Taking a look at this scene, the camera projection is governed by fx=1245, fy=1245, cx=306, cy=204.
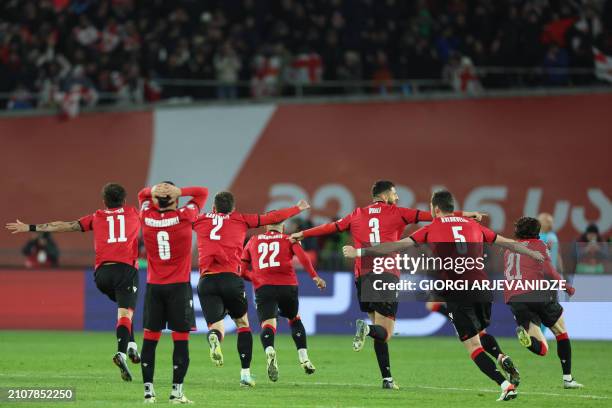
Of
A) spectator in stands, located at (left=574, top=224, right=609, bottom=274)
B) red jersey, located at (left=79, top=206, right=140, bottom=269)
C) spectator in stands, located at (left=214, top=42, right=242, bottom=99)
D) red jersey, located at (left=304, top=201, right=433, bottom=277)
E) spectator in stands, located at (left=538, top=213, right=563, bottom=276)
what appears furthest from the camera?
spectator in stands, located at (left=214, top=42, right=242, bottom=99)

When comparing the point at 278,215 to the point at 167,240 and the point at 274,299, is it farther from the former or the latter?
the point at 274,299

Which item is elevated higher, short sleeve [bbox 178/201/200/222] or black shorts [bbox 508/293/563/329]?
short sleeve [bbox 178/201/200/222]

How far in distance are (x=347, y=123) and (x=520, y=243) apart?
15385 mm

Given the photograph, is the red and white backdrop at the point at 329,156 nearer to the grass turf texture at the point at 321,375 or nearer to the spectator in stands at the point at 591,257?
the spectator in stands at the point at 591,257

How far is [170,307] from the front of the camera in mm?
11773

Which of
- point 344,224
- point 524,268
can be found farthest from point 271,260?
point 524,268

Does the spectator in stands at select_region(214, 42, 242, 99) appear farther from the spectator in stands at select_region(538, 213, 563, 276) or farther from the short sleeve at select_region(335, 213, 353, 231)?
the short sleeve at select_region(335, 213, 353, 231)

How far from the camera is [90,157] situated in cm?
2884

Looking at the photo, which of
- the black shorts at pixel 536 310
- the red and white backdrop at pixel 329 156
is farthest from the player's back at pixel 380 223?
the red and white backdrop at pixel 329 156

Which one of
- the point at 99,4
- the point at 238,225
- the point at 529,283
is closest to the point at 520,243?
the point at 529,283

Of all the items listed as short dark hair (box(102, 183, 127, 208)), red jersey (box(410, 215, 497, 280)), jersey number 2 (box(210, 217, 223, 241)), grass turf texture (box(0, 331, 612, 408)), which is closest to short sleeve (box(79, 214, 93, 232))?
short dark hair (box(102, 183, 127, 208))

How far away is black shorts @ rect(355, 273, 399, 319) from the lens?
1344cm

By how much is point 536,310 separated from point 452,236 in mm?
1897

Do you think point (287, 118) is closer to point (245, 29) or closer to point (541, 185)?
point (245, 29)
